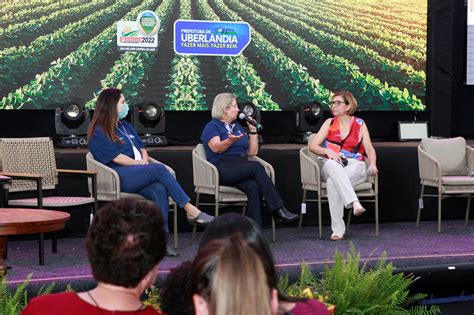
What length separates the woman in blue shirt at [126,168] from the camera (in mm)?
5617

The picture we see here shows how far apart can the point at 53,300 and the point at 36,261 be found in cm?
376

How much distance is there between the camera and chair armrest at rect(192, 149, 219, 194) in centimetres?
608

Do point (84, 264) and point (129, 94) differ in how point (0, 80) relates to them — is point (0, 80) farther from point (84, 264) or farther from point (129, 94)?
point (84, 264)

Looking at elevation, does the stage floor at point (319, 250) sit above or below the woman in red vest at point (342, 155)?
below

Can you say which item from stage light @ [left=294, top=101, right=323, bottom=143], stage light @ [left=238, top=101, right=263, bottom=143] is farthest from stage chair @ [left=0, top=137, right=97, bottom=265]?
stage light @ [left=294, top=101, right=323, bottom=143]

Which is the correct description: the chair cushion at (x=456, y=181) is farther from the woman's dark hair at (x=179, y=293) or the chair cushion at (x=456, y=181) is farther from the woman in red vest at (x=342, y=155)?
the woman's dark hair at (x=179, y=293)

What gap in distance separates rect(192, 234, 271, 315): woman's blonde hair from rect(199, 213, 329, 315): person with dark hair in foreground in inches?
1.7

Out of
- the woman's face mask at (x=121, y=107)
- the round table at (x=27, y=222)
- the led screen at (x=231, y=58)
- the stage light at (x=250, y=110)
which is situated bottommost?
the round table at (x=27, y=222)

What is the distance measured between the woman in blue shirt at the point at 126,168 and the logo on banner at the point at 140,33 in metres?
1.93

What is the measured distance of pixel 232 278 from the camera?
4.80 feet

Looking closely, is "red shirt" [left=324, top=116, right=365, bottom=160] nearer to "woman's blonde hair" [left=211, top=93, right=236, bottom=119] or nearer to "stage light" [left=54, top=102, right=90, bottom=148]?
"woman's blonde hair" [left=211, top=93, right=236, bottom=119]

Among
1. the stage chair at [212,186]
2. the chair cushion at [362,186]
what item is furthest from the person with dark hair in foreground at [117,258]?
the chair cushion at [362,186]

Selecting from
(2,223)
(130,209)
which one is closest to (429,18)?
(2,223)

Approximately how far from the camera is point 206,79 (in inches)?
305
